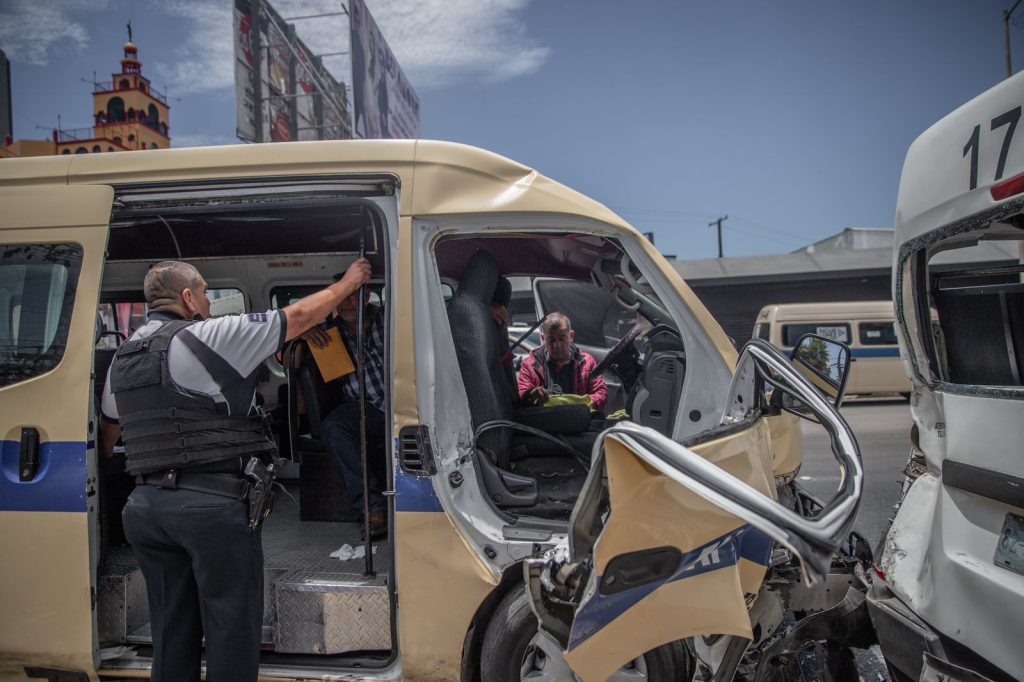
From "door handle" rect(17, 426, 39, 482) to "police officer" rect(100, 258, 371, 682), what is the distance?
473mm

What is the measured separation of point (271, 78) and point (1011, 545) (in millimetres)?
19310

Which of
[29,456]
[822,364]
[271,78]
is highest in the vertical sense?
[271,78]

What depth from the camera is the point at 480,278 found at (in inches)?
132

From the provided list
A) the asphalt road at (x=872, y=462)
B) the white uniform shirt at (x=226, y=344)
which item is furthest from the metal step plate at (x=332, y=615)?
the asphalt road at (x=872, y=462)

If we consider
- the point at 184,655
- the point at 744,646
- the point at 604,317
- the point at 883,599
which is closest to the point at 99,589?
the point at 184,655

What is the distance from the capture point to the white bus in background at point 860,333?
14.9m

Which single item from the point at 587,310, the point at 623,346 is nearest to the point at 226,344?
the point at 623,346

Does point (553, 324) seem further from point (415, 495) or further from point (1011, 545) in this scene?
point (1011, 545)

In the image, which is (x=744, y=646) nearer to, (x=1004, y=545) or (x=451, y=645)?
(x=1004, y=545)

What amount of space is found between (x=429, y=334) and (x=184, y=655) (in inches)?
66.5

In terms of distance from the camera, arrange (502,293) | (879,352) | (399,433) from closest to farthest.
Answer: (399,433) → (502,293) → (879,352)

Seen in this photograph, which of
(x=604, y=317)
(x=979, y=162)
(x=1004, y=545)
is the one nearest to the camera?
(x=1004, y=545)

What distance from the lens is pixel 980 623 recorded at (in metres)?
1.96

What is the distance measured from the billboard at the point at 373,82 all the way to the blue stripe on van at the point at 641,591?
19193 millimetres
